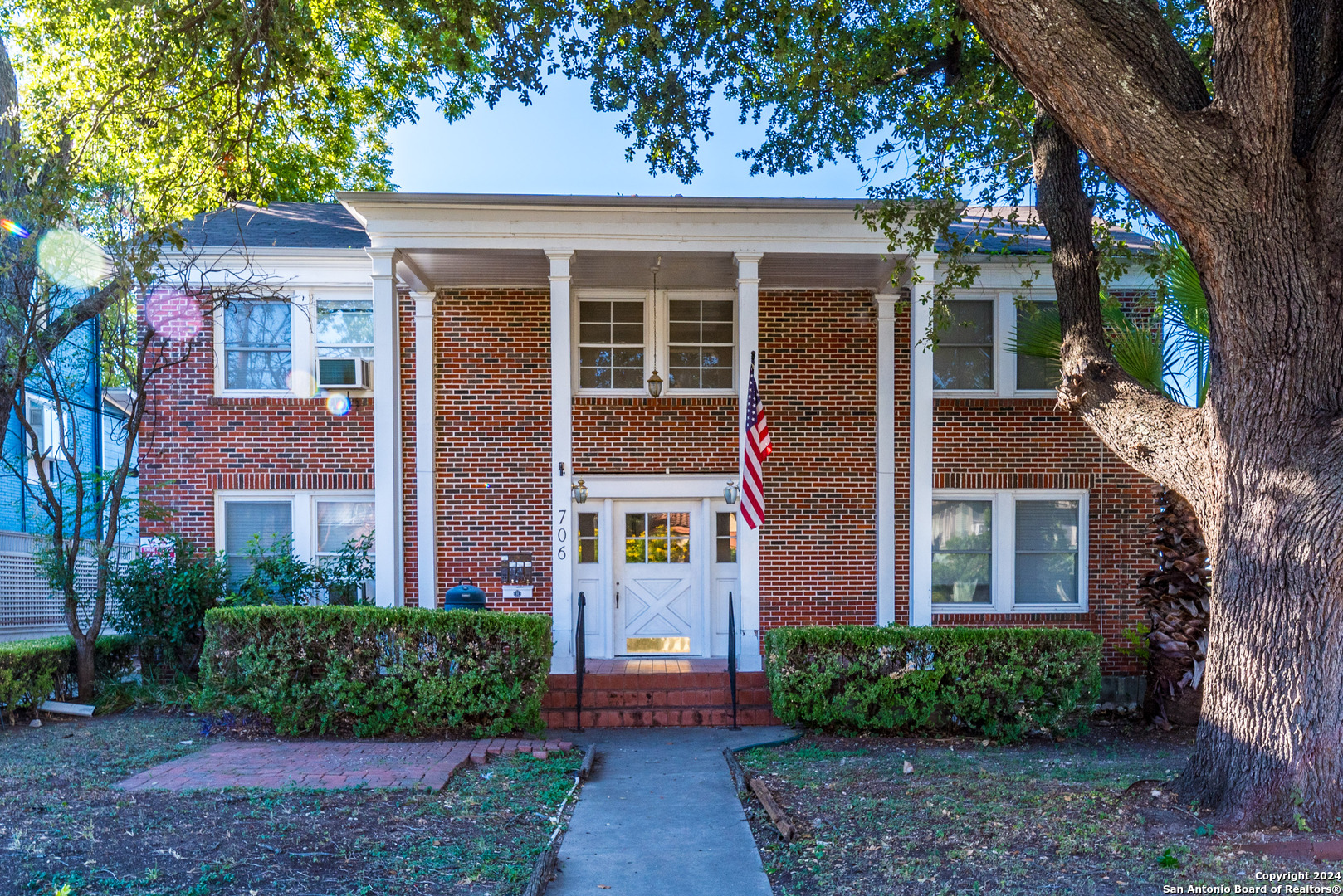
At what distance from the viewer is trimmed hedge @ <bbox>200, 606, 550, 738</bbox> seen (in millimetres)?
7902

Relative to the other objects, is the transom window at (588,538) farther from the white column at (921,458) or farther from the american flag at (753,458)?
the white column at (921,458)

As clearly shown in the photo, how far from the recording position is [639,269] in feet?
35.7

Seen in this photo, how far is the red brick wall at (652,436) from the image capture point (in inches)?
448

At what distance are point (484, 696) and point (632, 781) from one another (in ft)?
5.72

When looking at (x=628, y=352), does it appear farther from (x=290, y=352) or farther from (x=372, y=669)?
(x=372, y=669)

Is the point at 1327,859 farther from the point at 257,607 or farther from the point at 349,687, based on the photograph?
the point at 257,607

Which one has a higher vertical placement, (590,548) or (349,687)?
(590,548)

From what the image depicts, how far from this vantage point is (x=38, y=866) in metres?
4.30

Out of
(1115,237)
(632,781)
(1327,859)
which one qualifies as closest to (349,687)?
(632,781)

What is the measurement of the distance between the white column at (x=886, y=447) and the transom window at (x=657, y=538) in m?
2.36

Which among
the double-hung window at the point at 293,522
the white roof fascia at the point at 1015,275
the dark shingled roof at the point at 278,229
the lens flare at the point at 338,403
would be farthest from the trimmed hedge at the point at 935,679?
the dark shingled roof at the point at 278,229

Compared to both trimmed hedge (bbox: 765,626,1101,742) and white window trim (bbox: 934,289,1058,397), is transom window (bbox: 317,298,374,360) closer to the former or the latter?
trimmed hedge (bbox: 765,626,1101,742)

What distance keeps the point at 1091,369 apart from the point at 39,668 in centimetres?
929

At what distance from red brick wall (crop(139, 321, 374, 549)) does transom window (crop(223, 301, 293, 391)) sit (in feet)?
0.79
